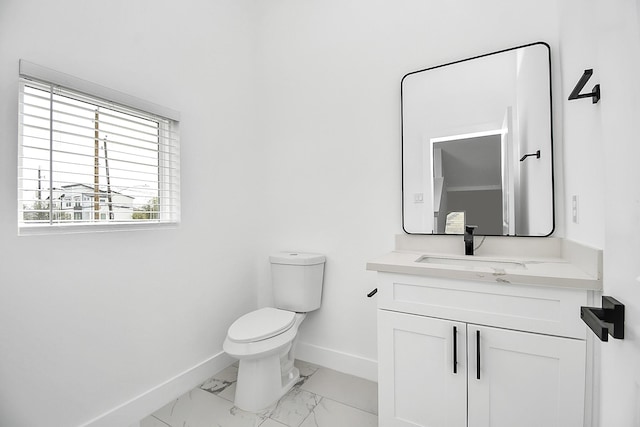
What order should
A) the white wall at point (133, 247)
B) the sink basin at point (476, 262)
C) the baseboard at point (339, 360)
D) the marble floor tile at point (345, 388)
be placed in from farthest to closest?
1. the baseboard at point (339, 360)
2. the marble floor tile at point (345, 388)
3. the sink basin at point (476, 262)
4. the white wall at point (133, 247)

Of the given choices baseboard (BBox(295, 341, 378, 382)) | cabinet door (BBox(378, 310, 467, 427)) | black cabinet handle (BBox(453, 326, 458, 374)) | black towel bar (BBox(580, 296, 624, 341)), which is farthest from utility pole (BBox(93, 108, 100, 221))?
black towel bar (BBox(580, 296, 624, 341))

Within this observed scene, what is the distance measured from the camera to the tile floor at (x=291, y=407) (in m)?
1.54

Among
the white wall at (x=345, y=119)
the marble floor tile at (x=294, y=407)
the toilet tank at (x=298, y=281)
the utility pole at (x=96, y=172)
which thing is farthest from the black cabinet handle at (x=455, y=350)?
the utility pole at (x=96, y=172)

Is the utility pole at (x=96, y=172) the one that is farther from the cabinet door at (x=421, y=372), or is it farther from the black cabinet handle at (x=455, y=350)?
the black cabinet handle at (x=455, y=350)

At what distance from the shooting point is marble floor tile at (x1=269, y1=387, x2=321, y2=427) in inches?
61.4

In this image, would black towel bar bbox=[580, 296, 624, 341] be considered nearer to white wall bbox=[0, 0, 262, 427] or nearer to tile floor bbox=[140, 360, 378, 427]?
tile floor bbox=[140, 360, 378, 427]

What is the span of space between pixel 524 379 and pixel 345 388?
1.07m

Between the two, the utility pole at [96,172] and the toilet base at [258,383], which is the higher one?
the utility pole at [96,172]

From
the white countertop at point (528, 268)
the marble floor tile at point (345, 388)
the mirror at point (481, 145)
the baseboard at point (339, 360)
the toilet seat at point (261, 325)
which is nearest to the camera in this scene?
the white countertop at point (528, 268)

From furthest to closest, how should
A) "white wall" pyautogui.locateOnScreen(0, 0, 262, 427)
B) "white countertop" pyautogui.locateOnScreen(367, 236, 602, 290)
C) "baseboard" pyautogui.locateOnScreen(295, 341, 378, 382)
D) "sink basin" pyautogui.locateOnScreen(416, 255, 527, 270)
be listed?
"baseboard" pyautogui.locateOnScreen(295, 341, 378, 382), "sink basin" pyautogui.locateOnScreen(416, 255, 527, 270), "white wall" pyautogui.locateOnScreen(0, 0, 262, 427), "white countertop" pyautogui.locateOnScreen(367, 236, 602, 290)

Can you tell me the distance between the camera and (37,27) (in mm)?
1227

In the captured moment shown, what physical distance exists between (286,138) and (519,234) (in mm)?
1634

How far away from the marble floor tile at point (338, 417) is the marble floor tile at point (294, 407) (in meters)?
0.04

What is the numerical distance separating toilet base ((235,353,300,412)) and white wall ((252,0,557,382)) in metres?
0.50
